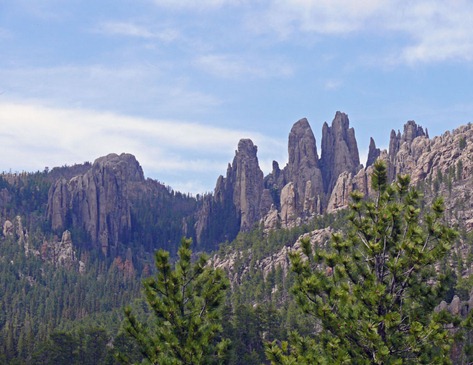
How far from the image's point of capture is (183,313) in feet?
96.2

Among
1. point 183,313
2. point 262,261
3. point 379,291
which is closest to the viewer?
point 379,291

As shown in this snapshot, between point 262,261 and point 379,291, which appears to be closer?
point 379,291

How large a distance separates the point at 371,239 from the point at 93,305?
177246mm

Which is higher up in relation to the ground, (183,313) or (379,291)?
(379,291)

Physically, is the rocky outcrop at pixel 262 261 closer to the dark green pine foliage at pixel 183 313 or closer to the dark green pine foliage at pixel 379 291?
the dark green pine foliage at pixel 183 313

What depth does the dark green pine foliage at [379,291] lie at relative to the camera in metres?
25.7

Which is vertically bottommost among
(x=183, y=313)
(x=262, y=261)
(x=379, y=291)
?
(x=183, y=313)

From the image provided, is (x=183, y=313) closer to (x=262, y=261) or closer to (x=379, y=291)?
(x=379, y=291)

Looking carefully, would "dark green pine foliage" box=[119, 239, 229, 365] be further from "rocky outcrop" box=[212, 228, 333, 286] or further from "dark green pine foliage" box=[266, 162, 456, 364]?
"rocky outcrop" box=[212, 228, 333, 286]

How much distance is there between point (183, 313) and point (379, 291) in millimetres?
8491

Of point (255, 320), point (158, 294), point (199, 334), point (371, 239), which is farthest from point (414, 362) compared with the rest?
point (255, 320)

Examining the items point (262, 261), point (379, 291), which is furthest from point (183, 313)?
point (262, 261)

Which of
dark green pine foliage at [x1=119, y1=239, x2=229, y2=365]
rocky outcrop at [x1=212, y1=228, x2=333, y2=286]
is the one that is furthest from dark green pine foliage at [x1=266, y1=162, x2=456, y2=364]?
rocky outcrop at [x1=212, y1=228, x2=333, y2=286]

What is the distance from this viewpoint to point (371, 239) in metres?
28.1
